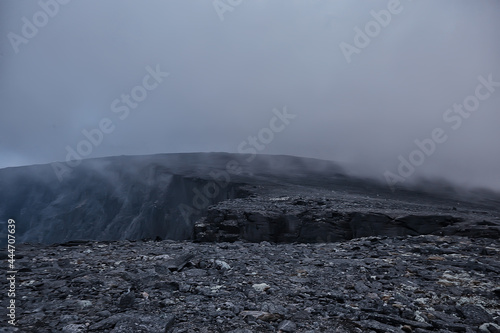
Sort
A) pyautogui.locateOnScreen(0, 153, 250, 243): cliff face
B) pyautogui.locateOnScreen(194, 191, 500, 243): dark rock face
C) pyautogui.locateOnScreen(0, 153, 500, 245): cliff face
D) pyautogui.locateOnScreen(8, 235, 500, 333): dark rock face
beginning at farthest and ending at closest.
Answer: pyautogui.locateOnScreen(0, 153, 250, 243): cliff face, pyautogui.locateOnScreen(0, 153, 500, 245): cliff face, pyautogui.locateOnScreen(194, 191, 500, 243): dark rock face, pyautogui.locateOnScreen(8, 235, 500, 333): dark rock face

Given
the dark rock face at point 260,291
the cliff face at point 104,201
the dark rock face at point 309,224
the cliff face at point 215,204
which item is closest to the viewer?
the dark rock face at point 260,291

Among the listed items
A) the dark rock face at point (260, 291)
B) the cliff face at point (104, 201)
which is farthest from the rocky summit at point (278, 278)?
the cliff face at point (104, 201)

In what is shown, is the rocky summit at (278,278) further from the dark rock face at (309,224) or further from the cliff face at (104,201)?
the cliff face at (104,201)

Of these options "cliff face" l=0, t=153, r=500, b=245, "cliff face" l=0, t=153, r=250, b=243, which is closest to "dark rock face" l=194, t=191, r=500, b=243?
"cliff face" l=0, t=153, r=500, b=245

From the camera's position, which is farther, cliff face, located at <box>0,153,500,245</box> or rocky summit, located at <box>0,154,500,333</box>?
cliff face, located at <box>0,153,500,245</box>

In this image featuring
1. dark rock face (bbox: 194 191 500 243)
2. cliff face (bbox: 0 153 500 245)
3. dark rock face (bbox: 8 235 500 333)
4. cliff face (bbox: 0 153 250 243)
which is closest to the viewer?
dark rock face (bbox: 8 235 500 333)

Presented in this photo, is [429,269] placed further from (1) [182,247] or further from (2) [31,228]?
(2) [31,228]

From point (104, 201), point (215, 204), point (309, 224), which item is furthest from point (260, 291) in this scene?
point (104, 201)

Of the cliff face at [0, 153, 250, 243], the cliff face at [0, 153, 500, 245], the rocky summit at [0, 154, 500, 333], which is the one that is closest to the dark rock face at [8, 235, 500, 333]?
the rocky summit at [0, 154, 500, 333]

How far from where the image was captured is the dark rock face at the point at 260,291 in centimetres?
343

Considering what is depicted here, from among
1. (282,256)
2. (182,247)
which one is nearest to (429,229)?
(282,256)

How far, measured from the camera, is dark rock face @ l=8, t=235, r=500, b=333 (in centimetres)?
343

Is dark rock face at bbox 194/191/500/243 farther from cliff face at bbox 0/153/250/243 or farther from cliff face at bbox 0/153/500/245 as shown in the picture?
cliff face at bbox 0/153/250/243

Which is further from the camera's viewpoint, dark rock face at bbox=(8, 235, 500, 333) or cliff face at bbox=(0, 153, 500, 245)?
cliff face at bbox=(0, 153, 500, 245)
